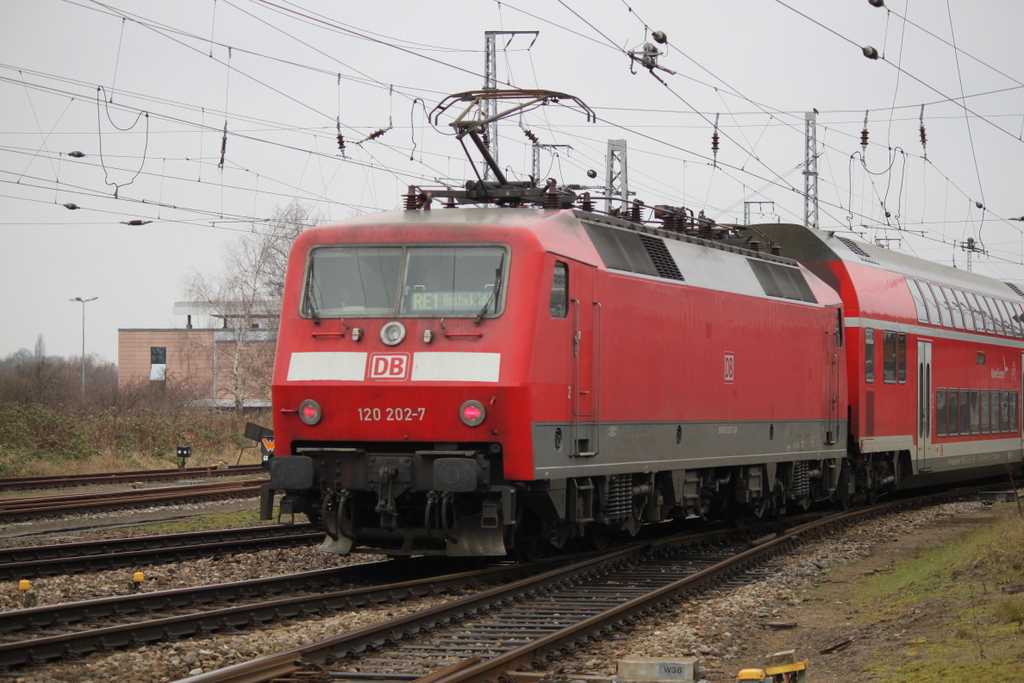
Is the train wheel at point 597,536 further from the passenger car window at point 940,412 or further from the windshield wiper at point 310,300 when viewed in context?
the passenger car window at point 940,412

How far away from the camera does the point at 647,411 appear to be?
13.5 metres

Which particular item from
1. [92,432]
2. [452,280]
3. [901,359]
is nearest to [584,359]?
[452,280]

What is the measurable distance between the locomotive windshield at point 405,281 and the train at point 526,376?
2 cm

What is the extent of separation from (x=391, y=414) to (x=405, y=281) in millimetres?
1331

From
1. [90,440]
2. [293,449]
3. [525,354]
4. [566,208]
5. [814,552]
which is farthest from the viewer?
[90,440]

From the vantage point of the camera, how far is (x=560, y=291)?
470 inches

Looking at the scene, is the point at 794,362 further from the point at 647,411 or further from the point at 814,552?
the point at 647,411

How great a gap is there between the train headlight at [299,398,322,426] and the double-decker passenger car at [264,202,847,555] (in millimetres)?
14

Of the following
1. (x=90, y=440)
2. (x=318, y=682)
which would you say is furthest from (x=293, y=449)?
(x=90, y=440)

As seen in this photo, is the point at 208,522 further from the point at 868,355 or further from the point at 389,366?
the point at 868,355

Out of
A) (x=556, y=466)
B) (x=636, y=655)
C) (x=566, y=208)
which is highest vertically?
(x=566, y=208)

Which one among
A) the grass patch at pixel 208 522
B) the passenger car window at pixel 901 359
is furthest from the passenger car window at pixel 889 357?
the grass patch at pixel 208 522

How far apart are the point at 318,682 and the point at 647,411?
6.71 m

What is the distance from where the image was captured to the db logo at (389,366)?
37.6 feet
